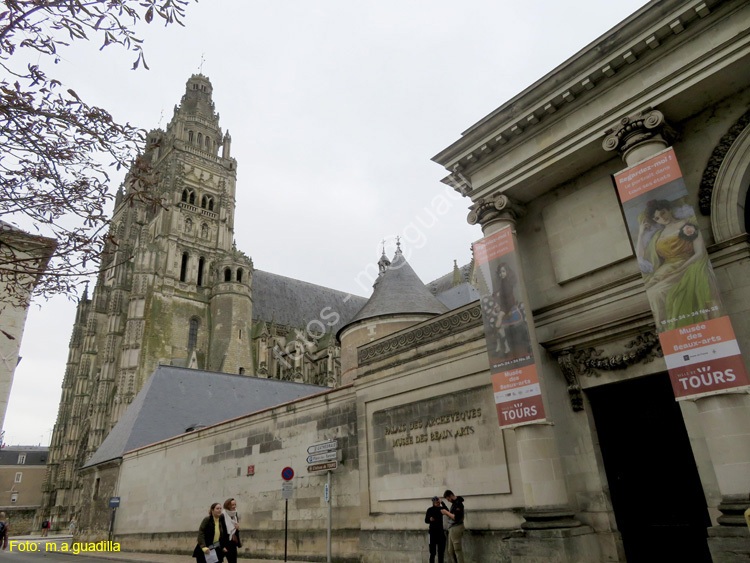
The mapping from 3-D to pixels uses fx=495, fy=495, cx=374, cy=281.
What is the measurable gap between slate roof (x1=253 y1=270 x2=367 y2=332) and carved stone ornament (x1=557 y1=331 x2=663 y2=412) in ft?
146

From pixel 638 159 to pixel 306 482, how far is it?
422 inches

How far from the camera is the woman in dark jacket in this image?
22.7 ft

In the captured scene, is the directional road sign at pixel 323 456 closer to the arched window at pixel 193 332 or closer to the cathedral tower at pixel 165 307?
the cathedral tower at pixel 165 307

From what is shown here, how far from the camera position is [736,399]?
6.53 metres

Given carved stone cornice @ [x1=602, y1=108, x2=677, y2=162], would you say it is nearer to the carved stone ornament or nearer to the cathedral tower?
the carved stone ornament

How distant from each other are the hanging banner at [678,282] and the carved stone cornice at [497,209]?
239 centimetres

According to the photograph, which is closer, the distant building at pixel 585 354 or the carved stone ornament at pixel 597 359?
the distant building at pixel 585 354

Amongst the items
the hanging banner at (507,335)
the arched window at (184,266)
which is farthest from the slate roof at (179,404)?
the arched window at (184,266)

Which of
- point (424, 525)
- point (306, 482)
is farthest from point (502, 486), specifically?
point (306, 482)

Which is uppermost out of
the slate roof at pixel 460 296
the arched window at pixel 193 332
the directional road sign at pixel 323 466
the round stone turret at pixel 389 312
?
the arched window at pixel 193 332

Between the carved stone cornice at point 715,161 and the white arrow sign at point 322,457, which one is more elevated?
the carved stone cornice at point 715,161

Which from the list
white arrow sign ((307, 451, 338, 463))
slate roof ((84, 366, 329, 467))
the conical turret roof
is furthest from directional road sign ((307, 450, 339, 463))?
slate roof ((84, 366, 329, 467))

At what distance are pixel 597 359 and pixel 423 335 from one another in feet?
12.3

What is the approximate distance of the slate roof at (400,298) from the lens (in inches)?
837
